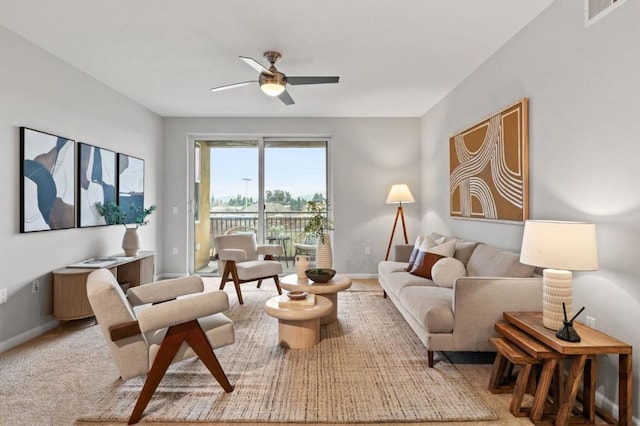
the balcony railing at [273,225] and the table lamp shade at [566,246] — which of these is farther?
the balcony railing at [273,225]

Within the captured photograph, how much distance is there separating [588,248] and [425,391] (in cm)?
127

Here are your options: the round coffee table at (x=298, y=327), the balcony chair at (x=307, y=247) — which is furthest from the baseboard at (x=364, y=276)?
the round coffee table at (x=298, y=327)

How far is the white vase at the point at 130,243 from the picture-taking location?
4.07 m

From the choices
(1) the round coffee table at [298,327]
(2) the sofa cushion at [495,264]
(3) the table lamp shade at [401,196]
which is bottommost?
(1) the round coffee table at [298,327]

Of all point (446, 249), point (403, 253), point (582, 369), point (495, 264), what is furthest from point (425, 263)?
point (582, 369)

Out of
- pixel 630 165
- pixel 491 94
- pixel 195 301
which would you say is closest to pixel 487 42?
pixel 491 94

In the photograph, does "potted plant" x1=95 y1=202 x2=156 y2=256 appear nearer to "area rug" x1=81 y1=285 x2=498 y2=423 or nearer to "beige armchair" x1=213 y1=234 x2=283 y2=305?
"beige armchair" x1=213 y1=234 x2=283 y2=305

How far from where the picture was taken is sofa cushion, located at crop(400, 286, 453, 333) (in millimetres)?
2434

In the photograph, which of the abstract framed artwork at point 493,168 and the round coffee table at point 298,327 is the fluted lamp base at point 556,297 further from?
the round coffee table at point 298,327

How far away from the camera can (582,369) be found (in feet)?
5.87

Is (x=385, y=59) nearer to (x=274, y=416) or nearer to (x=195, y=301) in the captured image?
(x=195, y=301)

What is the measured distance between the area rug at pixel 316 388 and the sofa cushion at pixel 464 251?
909 mm

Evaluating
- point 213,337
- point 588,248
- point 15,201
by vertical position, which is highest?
point 15,201

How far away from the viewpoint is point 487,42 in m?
3.09
